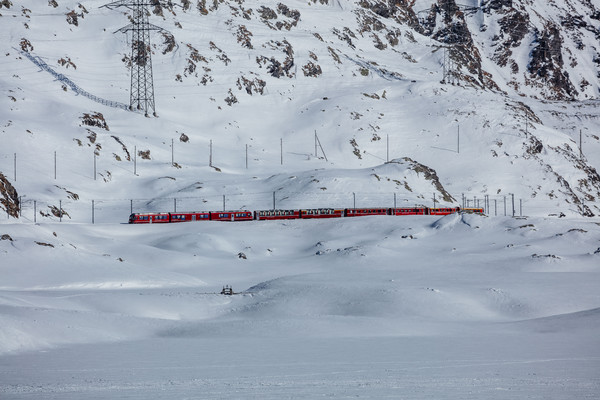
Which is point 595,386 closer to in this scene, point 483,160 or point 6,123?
point 6,123

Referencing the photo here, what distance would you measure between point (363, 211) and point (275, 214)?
38.6 feet

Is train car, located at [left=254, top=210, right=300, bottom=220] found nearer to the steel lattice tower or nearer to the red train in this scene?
the red train

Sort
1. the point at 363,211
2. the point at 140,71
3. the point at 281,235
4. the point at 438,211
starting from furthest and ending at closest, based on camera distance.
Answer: the point at 140,71 < the point at 438,211 < the point at 363,211 < the point at 281,235

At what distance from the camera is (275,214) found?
287 feet

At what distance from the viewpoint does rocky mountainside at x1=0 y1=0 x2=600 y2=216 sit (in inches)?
4621

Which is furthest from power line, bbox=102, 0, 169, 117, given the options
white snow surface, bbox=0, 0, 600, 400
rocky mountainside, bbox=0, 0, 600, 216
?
white snow surface, bbox=0, 0, 600, 400

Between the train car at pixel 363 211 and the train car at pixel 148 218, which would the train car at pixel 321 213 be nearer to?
the train car at pixel 363 211

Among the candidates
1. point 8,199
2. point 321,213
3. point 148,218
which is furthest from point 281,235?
point 8,199

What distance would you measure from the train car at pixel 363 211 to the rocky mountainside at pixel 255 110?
13.0 meters

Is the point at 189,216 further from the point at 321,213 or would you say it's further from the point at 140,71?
the point at 140,71

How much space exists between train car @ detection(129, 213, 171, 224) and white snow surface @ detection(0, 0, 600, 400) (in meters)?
2.29

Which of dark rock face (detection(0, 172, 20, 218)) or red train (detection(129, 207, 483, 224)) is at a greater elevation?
dark rock face (detection(0, 172, 20, 218))

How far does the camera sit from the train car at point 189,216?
279ft

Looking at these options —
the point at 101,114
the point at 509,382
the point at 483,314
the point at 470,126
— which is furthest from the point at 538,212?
the point at 509,382
